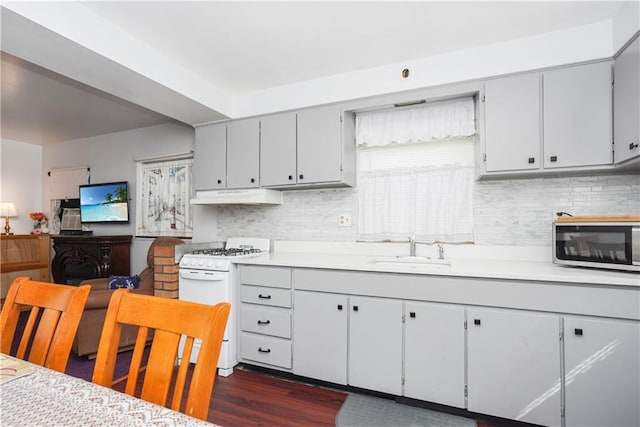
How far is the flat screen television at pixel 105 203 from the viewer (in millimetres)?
4625

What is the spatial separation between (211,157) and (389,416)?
2.77 metres

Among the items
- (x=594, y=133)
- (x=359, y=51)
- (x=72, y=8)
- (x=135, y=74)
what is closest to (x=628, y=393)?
(x=594, y=133)

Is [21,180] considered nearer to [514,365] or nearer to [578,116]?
[514,365]

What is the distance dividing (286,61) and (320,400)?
2.58m

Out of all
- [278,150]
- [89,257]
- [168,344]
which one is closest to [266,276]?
[278,150]

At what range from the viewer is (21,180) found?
521 centimetres

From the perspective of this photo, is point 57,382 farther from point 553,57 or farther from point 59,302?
point 553,57

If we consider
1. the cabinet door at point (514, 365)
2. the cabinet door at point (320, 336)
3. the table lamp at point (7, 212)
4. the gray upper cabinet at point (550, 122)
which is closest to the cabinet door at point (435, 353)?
the cabinet door at point (514, 365)

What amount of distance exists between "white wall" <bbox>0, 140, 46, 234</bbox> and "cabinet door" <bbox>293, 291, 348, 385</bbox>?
5292mm

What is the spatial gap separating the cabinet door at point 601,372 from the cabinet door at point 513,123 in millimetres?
1083

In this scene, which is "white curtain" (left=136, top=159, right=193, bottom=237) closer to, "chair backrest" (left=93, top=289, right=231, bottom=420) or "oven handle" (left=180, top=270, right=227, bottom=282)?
"oven handle" (left=180, top=270, right=227, bottom=282)

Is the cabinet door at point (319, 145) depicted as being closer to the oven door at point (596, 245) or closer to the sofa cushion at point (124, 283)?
the oven door at point (596, 245)

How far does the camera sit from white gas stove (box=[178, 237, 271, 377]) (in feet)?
8.73

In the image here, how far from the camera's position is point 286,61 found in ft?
8.75
